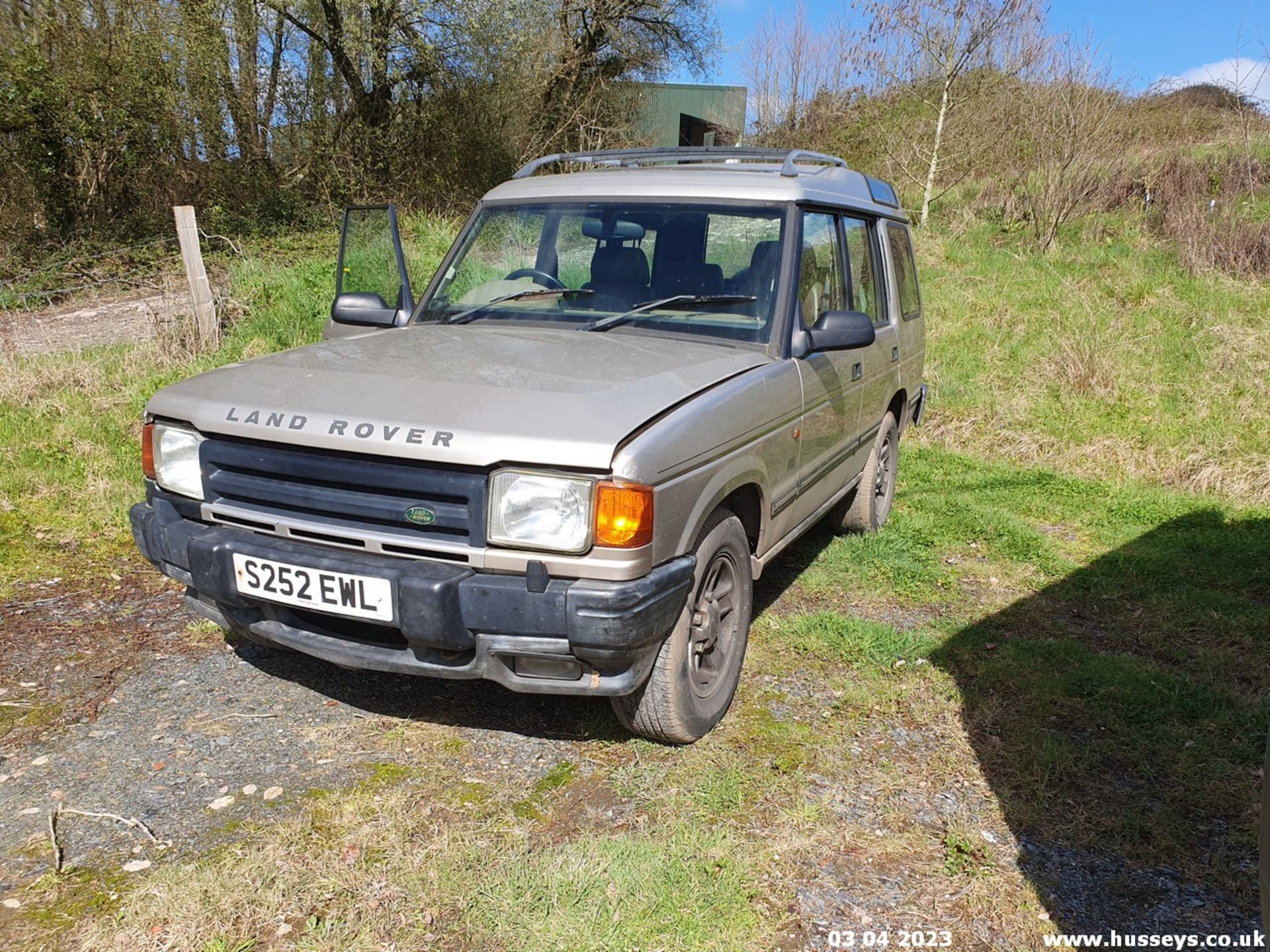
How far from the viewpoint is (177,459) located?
3.10m

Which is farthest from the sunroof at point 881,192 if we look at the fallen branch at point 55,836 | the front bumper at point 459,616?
the fallen branch at point 55,836

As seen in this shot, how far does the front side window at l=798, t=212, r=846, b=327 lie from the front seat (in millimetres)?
643

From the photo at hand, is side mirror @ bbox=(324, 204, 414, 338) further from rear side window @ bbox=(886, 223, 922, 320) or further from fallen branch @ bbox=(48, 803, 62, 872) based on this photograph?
rear side window @ bbox=(886, 223, 922, 320)

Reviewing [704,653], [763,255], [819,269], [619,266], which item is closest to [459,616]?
[704,653]

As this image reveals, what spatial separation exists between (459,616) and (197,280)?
7030 millimetres

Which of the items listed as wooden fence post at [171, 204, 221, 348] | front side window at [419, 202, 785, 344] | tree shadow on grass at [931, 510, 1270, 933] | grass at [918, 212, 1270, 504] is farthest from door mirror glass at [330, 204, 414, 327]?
grass at [918, 212, 1270, 504]

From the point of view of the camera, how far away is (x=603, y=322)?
3.65 metres

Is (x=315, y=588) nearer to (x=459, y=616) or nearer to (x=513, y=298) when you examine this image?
(x=459, y=616)

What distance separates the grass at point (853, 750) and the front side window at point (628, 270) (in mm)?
1517

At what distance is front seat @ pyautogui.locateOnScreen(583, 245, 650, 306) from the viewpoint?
3.81 meters

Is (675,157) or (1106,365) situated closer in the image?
(675,157)

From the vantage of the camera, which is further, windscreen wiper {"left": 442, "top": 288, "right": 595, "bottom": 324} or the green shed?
the green shed

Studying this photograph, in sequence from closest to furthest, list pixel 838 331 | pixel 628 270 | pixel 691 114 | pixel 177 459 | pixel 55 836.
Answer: pixel 55 836, pixel 177 459, pixel 838 331, pixel 628 270, pixel 691 114

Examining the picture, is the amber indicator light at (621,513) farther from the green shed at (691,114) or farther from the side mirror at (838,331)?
the green shed at (691,114)
